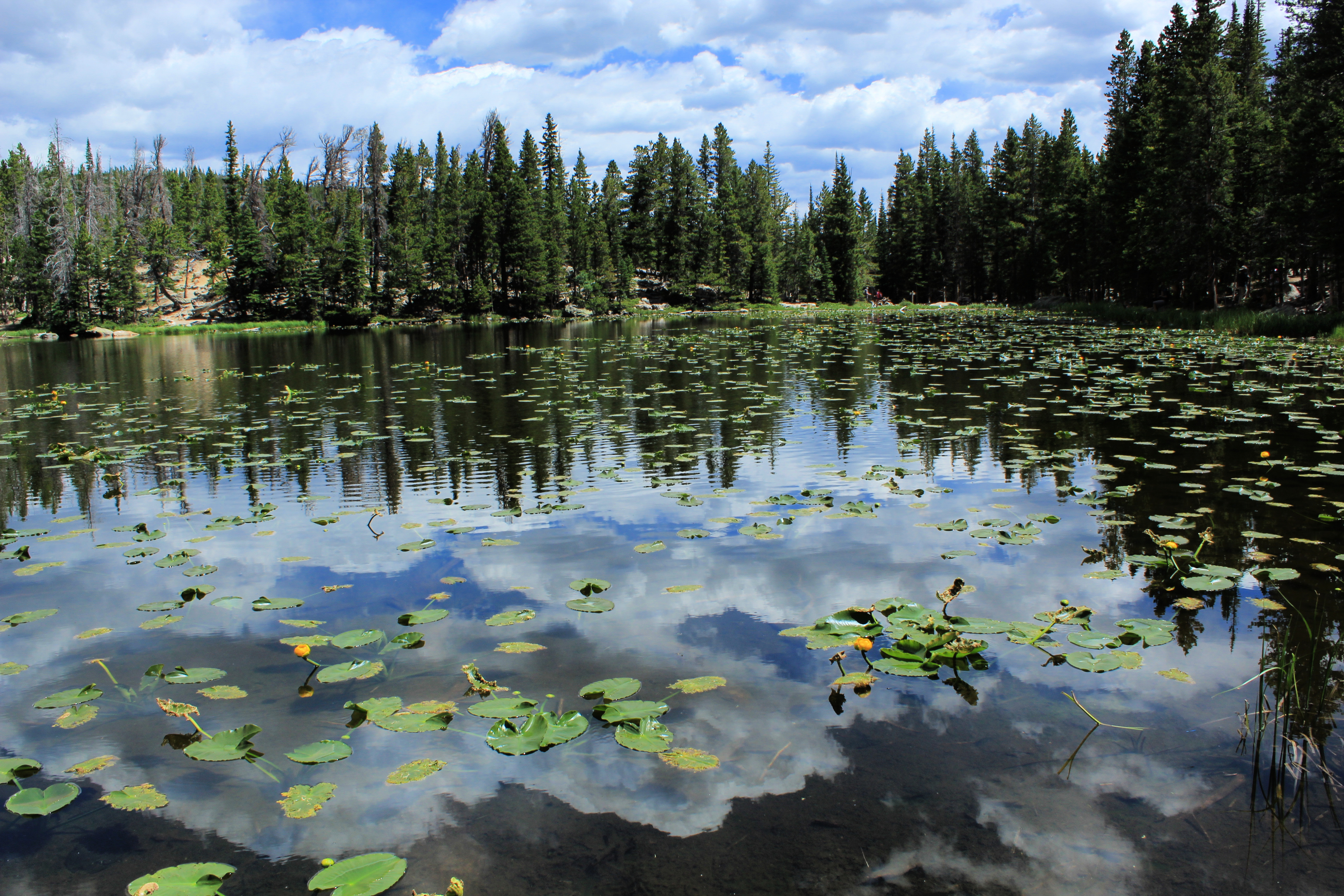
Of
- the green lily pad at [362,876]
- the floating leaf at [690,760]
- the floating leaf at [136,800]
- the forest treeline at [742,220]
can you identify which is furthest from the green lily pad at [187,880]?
the forest treeline at [742,220]

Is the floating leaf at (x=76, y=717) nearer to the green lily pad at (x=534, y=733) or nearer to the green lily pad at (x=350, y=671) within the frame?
the green lily pad at (x=350, y=671)

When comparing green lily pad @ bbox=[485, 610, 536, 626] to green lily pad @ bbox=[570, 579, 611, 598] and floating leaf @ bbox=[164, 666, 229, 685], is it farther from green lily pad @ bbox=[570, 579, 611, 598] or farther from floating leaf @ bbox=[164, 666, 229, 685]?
floating leaf @ bbox=[164, 666, 229, 685]

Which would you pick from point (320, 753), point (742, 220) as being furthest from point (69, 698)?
point (742, 220)

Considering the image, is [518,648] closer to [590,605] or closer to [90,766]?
[590,605]

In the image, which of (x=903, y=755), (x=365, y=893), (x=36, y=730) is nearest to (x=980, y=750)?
(x=903, y=755)

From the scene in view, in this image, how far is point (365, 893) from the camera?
2.40 m

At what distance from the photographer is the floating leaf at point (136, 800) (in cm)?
288

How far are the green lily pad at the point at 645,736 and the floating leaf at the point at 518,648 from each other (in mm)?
925

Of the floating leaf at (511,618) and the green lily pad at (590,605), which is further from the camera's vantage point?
the green lily pad at (590,605)

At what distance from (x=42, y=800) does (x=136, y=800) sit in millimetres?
360

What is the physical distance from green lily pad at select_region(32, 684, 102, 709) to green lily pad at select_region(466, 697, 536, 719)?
191cm

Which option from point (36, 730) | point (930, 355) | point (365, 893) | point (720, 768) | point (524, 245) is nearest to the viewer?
point (365, 893)

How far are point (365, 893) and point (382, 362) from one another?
24.2 meters

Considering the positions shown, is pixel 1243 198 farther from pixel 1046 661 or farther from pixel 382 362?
pixel 1046 661
